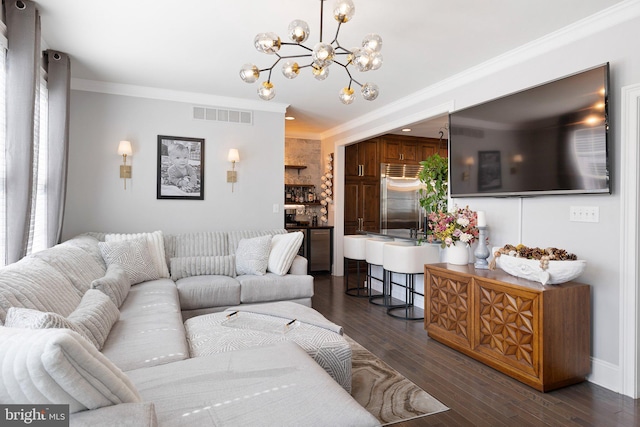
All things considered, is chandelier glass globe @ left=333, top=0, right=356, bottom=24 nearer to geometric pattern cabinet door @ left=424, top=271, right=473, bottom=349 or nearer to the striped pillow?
the striped pillow

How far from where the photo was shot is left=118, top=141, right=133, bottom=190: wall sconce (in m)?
4.30

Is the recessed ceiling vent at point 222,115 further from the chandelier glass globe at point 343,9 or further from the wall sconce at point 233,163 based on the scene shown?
the chandelier glass globe at point 343,9

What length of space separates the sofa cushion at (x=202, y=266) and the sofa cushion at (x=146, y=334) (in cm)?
82

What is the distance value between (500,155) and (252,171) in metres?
3.12

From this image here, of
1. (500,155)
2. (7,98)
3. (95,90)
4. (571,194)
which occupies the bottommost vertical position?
(571,194)

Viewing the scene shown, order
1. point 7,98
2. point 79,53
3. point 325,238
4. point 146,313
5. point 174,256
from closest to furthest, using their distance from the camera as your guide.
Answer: point 7,98 → point 146,313 → point 79,53 → point 174,256 → point 325,238

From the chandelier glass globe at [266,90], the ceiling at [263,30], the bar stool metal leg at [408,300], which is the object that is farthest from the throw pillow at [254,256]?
the chandelier glass globe at [266,90]

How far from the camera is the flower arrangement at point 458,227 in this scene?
3393mm

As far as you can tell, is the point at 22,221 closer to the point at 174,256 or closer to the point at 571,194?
the point at 174,256

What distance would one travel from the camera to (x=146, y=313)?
8.48 ft

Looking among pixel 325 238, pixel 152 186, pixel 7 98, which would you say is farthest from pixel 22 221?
pixel 325 238

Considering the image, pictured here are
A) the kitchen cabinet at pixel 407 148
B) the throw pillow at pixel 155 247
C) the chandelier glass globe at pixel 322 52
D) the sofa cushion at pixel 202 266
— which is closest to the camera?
the chandelier glass globe at pixel 322 52

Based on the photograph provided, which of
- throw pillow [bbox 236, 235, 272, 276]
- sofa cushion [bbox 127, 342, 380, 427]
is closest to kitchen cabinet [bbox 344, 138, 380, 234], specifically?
throw pillow [bbox 236, 235, 272, 276]

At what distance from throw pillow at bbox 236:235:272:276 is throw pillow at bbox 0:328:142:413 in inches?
118
